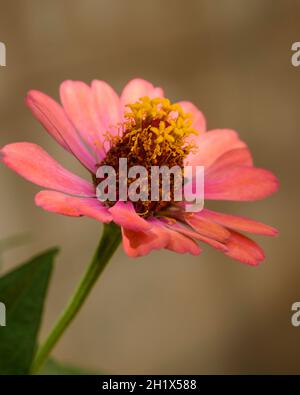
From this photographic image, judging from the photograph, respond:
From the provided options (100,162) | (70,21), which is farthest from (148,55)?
(100,162)

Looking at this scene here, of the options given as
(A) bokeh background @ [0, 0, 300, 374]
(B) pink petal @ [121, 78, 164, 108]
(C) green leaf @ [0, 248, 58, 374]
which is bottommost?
(C) green leaf @ [0, 248, 58, 374]

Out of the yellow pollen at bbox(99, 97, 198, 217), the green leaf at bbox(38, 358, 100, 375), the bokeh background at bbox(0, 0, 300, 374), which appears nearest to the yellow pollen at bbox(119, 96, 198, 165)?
the yellow pollen at bbox(99, 97, 198, 217)

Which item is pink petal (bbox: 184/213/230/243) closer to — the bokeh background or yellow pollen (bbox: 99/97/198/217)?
yellow pollen (bbox: 99/97/198/217)

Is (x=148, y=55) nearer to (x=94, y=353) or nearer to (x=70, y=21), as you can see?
(x=70, y=21)

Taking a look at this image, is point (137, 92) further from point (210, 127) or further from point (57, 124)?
point (210, 127)

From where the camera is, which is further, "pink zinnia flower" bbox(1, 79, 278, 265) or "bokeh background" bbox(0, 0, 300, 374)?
"bokeh background" bbox(0, 0, 300, 374)

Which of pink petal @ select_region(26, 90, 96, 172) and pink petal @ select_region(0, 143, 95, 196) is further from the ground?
pink petal @ select_region(26, 90, 96, 172)
